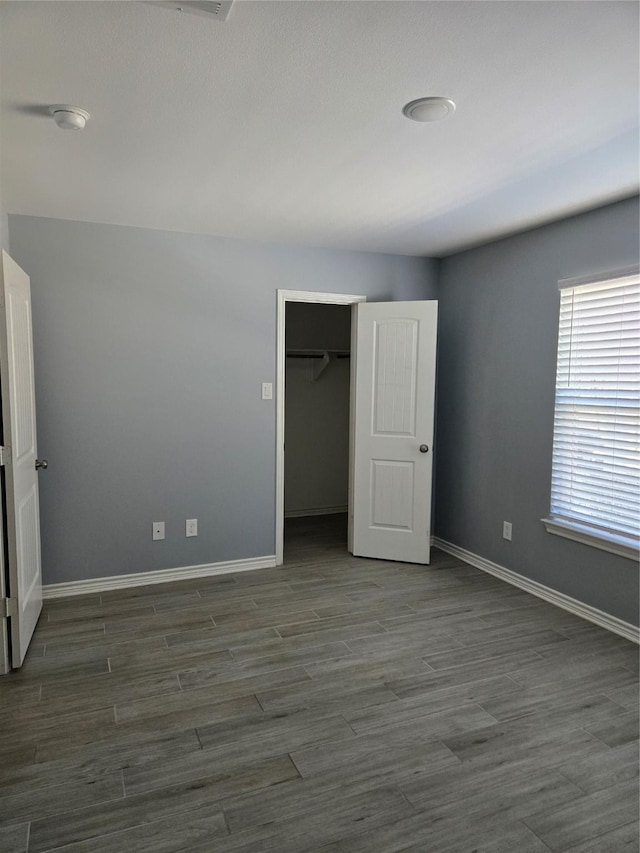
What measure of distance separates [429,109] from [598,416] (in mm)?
2085

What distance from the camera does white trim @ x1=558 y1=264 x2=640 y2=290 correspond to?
3036 millimetres

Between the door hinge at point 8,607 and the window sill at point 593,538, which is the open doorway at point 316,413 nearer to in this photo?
the window sill at point 593,538

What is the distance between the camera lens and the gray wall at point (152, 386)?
3.58 meters

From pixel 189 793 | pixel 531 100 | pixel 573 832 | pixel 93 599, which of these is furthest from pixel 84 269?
pixel 573 832

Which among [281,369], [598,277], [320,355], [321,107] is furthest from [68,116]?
[320,355]

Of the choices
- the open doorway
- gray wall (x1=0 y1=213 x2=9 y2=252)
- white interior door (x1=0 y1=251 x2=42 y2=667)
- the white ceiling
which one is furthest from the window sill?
gray wall (x1=0 y1=213 x2=9 y2=252)

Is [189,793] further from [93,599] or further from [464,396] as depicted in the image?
[464,396]

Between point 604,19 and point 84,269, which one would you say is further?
point 84,269

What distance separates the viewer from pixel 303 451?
585 cm

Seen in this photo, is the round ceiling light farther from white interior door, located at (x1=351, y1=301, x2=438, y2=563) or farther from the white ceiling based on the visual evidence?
white interior door, located at (x1=351, y1=301, x2=438, y2=563)

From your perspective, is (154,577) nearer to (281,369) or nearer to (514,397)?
(281,369)

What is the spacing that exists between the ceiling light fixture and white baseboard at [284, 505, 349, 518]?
4202mm

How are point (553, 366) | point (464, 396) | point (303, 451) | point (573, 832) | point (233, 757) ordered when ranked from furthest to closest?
1. point (303, 451)
2. point (464, 396)
3. point (553, 366)
4. point (233, 757)
5. point (573, 832)

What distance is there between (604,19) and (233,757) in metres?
2.68
